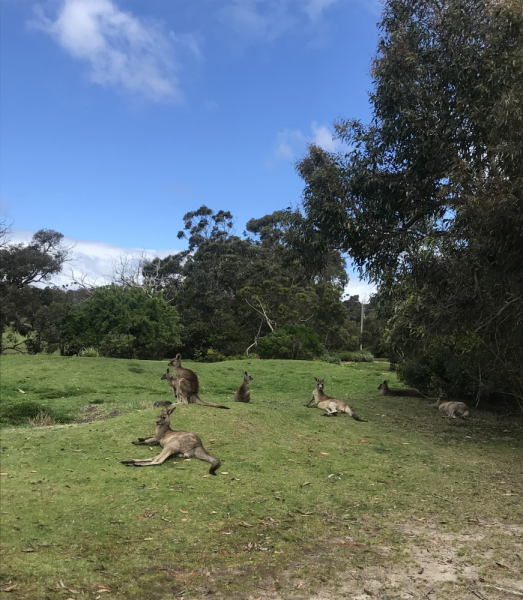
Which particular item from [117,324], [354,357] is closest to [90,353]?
[117,324]

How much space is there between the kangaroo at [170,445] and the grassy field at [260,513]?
134 mm

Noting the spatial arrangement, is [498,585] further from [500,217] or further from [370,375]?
[370,375]

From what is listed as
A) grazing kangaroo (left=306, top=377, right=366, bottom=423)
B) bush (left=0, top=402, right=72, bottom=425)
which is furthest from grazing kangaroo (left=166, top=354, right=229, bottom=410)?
grazing kangaroo (left=306, top=377, right=366, bottom=423)

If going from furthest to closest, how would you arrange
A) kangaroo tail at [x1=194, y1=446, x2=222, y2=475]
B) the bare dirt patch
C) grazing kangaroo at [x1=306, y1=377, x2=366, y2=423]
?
grazing kangaroo at [x1=306, y1=377, x2=366, y2=423] → kangaroo tail at [x1=194, y1=446, x2=222, y2=475] → the bare dirt patch

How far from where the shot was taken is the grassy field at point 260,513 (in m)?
3.79

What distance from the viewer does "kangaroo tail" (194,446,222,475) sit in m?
6.19

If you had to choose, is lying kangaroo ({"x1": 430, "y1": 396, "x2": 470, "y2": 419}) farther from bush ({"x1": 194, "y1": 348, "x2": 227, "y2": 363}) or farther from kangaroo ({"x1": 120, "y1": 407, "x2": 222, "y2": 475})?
bush ({"x1": 194, "y1": 348, "x2": 227, "y2": 363})

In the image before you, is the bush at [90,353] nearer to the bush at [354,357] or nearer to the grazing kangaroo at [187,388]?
the grazing kangaroo at [187,388]

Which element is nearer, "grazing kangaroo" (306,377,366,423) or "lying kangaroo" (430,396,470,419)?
"grazing kangaroo" (306,377,366,423)

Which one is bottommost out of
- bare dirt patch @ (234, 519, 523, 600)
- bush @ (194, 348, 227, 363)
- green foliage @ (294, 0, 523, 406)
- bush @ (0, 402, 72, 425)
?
bush @ (0, 402, 72, 425)

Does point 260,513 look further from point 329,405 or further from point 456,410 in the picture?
point 456,410

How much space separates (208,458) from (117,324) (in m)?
17.0

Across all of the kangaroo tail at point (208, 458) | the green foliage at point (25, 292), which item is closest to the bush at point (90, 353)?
the green foliage at point (25, 292)

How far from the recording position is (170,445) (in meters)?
6.58
